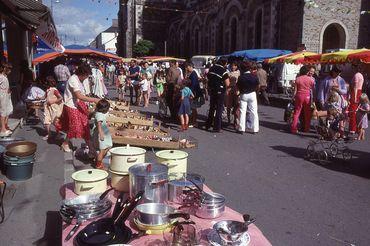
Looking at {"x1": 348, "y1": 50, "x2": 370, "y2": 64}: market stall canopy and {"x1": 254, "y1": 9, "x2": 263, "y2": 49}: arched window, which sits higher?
{"x1": 254, "y1": 9, "x2": 263, "y2": 49}: arched window

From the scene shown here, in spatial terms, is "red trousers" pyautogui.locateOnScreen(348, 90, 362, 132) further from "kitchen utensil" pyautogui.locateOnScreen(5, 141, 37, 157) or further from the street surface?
"kitchen utensil" pyautogui.locateOnScreen(5, 141, 37, 157)

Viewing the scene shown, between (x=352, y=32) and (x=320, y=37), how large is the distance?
2536 millimetres

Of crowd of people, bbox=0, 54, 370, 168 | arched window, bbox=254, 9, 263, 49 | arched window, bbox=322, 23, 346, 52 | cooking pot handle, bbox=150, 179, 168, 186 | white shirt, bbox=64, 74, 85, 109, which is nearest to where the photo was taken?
cooking pot handle, bbox=150, 179, 168, 186

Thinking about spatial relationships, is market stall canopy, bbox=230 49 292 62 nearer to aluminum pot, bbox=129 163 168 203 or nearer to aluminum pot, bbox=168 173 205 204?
aluminum pot, bbox=168 173 205 204

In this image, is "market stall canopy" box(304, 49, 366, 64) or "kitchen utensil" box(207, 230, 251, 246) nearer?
"kitchen utensil" box(207, 230, 251, 246)

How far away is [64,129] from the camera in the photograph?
23.2 feet

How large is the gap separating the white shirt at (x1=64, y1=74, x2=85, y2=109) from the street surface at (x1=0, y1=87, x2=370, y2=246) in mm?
1146

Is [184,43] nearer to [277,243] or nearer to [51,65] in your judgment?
[51,65]

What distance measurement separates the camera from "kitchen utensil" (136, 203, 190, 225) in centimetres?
273

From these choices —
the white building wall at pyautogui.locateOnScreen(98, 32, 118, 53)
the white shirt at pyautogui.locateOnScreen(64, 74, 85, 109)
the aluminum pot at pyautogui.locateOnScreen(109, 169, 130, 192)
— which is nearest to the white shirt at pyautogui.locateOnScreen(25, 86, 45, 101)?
the white shirt at pyautogui.locateOnScreen(64, 74, 85, 109)

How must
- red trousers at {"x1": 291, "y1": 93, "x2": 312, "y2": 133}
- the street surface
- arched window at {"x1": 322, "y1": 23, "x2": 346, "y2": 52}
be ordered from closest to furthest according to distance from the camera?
the street surface, red trousers at {"x1": 291, "y1": 93, "x2": 312, "y2": 133}, arched window at {"x1": 322, "y1": 23, "x2": 346, "y2": 52}

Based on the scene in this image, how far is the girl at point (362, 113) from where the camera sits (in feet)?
27.8

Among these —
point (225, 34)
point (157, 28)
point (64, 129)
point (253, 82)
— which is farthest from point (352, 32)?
point (157, 28)

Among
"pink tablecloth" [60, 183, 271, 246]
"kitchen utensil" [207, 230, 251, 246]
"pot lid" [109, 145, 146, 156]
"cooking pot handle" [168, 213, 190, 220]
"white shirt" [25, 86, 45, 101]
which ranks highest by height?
"white shirt" [25, 86, 45, 101]
